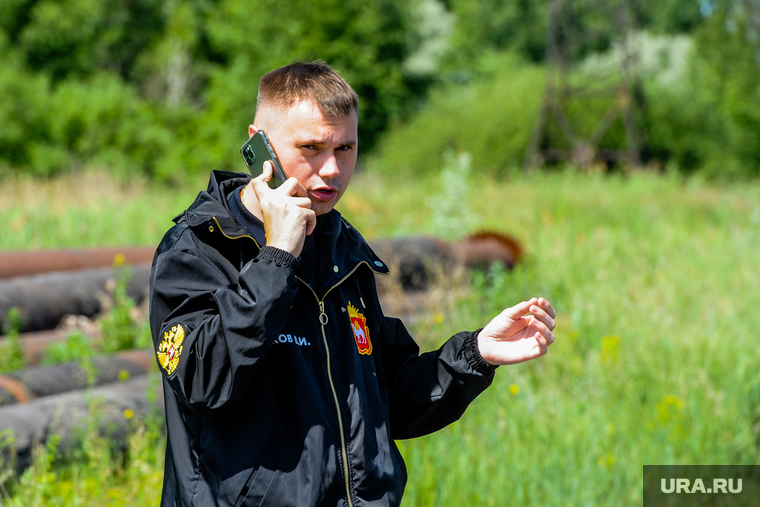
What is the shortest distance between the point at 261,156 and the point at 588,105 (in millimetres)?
23293

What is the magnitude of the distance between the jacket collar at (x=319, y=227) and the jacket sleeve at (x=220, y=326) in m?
0.10

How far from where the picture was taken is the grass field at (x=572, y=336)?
12.8 ft

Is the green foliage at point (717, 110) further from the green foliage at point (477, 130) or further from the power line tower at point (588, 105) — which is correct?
the green foliage at point (477, 130)

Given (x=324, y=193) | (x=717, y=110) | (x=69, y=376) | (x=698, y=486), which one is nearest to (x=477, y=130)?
(x=717, y=110)

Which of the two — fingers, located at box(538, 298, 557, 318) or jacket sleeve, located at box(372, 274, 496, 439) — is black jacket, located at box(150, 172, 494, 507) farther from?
fingers, located at box(538, 298, 557, 318)

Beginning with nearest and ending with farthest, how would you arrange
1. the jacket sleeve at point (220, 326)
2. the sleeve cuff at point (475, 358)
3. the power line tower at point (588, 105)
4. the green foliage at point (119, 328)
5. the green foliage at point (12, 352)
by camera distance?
the jacket sleeve at point (220, 326) → the sleeve cuff at point (475, 358) → the green foliage at point (12, 352) → the green foliage at point (119, 328) → the power line tower at point (588, 105)

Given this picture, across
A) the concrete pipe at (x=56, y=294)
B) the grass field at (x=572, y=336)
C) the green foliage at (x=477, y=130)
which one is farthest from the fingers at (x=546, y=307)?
the green foliage at (x=477, y=130)

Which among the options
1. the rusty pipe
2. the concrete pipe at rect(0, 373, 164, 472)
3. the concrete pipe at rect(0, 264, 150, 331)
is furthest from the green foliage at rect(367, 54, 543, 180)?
the concrete pipe at rect(0, 373, 164, 472)

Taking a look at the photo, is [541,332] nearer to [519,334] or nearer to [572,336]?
[519,334]

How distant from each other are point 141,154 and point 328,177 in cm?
2488

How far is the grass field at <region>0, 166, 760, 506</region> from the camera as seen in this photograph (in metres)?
3.89

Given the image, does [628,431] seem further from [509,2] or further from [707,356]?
[509,2]

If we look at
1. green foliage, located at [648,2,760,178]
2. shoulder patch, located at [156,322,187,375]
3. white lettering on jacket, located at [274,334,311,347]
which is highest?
green foliage, located at [648,2,760,178]

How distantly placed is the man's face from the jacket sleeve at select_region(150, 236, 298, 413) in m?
0.24
